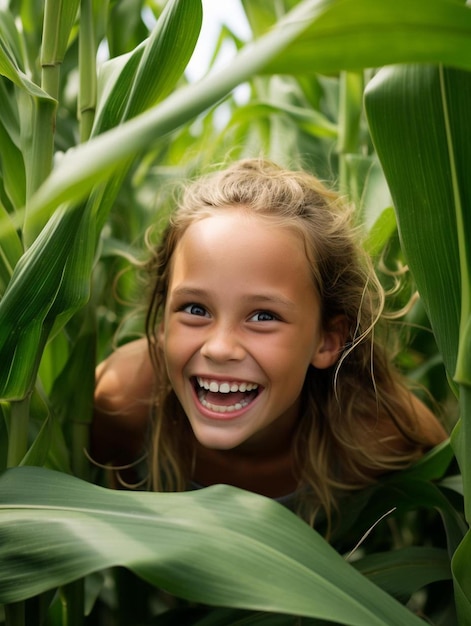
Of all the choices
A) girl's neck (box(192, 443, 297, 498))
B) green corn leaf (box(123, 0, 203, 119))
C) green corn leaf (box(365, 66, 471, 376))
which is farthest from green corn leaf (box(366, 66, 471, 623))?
girl's neck (box(192, 443, 297, 498))

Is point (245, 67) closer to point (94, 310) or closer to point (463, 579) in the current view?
point (463, 579)

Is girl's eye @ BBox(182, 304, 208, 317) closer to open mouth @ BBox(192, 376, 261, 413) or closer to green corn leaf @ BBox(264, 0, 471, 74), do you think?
open mouth @ BBox(192, 376, 261, 413)

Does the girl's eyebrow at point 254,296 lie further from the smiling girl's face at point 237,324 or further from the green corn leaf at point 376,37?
the green corn leaf at point 376,37

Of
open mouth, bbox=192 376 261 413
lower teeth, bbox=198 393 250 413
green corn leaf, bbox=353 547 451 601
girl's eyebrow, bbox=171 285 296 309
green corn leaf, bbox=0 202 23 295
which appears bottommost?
green corn leaf, bbox=353 547 451 601

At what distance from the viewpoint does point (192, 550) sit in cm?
58

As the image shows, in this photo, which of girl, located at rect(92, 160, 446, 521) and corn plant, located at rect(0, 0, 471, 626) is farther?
girl, located at rect(92, 160, 446, 521)

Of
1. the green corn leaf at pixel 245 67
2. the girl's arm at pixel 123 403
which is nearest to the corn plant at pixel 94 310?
the green corn leaf at pixel 245 67

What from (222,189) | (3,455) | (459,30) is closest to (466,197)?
(459,30)

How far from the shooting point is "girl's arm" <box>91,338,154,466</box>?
3.57 ft

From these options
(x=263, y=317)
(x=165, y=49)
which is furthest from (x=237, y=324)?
(x=165, y=49)

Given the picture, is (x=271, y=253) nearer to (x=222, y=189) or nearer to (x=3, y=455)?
(x=222, y=189)

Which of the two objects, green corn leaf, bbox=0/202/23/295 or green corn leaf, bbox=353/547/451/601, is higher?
green corn leaf, bbox=0/202/23/295

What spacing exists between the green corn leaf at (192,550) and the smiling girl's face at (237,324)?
0.24 meters

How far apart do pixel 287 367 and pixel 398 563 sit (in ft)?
0.84
